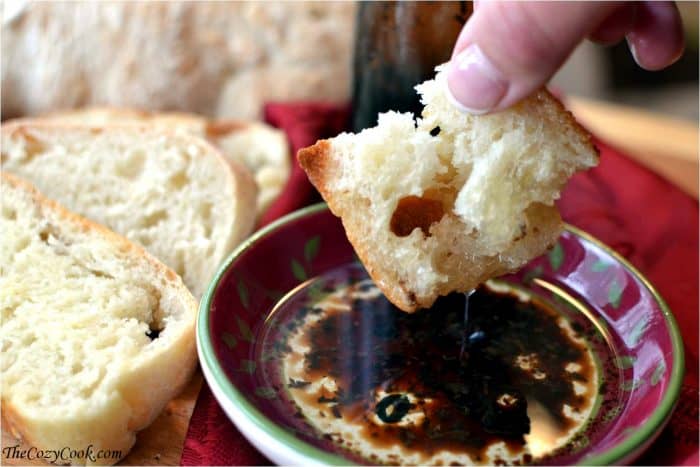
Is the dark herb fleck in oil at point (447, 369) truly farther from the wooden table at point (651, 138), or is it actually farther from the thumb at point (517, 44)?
the wooden table at point (651, 138)

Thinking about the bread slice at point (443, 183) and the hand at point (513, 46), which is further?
the bread slice at point (443, 183)

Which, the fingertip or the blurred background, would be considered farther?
the blurred background

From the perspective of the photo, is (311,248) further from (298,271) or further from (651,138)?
(651,138)

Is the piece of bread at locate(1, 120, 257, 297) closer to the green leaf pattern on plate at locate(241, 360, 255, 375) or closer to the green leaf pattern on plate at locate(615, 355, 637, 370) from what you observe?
the green leaf pattern on plate at locate(241, 360, 255, 375)

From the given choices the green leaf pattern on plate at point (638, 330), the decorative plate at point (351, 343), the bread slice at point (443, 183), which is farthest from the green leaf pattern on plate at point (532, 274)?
the bread slice at point (443, 183)

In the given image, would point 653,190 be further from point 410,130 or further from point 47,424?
point 47,424

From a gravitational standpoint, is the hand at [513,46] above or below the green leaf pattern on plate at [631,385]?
above

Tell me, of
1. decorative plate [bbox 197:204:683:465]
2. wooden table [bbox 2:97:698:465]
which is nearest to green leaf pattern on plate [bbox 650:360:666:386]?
decorative plate [bbox 197:204:683:465]

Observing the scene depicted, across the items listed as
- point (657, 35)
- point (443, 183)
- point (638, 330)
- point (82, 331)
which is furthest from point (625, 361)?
point (82, 331)
